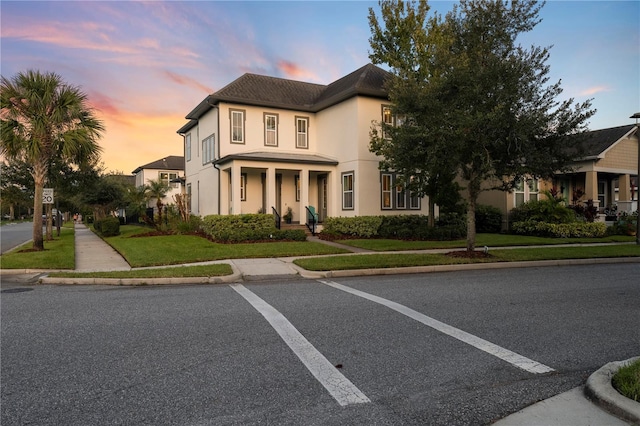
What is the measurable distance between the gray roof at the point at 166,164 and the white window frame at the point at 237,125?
126ft

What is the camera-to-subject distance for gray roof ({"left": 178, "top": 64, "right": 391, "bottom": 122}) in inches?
816

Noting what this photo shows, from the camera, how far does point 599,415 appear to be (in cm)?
333

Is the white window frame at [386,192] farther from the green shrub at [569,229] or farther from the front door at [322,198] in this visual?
the green shrub at [569,229]

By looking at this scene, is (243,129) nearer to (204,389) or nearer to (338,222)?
(338,222)

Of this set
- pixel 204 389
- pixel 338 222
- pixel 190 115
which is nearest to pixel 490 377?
pixel 204 389

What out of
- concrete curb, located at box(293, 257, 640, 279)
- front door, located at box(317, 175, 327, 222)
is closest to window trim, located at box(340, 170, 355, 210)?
front door, located at box(317, 175, 327, 222)

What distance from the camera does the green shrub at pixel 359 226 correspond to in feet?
65.1

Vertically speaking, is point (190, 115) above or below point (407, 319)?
above

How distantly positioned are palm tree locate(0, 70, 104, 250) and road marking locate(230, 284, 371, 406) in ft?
40.0

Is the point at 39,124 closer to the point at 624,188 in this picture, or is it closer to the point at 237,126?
the point at 237,126

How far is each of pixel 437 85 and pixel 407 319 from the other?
29.2ft

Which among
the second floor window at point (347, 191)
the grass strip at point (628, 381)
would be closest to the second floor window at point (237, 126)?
the second floor window at point (347, 191)

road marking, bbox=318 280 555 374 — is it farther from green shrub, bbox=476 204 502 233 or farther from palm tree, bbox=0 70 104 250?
green shrub, bbox=476 204 502 233

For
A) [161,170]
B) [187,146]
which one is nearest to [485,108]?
[187,146]
